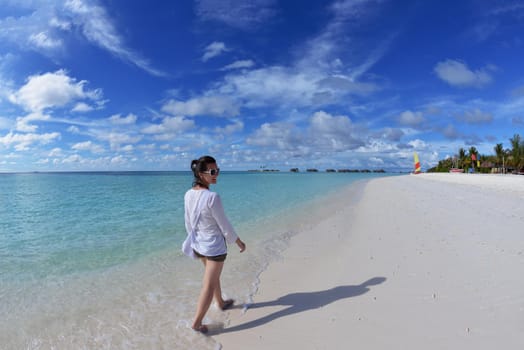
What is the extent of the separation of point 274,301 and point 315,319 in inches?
35.8

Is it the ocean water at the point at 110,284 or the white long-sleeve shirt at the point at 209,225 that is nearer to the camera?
the white long-sleeve shirt at the point at 209,225

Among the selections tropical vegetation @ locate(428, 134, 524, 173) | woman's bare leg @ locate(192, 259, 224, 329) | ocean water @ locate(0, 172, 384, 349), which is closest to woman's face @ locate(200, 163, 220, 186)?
woman's bare leg @ locate(192, 259, 224, 329)

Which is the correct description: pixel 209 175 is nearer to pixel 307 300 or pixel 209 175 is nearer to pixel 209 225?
pixel 209 225

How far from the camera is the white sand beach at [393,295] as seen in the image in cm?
336

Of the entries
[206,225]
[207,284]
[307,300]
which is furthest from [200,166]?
[307,300]

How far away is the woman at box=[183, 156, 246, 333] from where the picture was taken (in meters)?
3.37

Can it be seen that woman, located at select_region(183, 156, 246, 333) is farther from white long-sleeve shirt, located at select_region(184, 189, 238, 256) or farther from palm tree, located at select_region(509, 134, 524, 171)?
palm tree, located at select_region(509, 134, 524, 171)

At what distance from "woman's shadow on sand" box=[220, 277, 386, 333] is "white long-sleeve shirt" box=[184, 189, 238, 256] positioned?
1.31 metres

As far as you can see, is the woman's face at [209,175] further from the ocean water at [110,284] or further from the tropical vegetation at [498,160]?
the tropical vegetation at [498,160]

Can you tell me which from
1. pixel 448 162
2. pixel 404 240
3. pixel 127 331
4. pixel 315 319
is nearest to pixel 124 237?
pixel 127 331

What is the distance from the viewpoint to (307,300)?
457cm

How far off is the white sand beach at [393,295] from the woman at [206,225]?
2.87 ft

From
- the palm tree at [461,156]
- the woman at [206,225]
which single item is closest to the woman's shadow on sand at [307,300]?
the woman at [206,225]

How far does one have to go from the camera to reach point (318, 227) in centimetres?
1092
